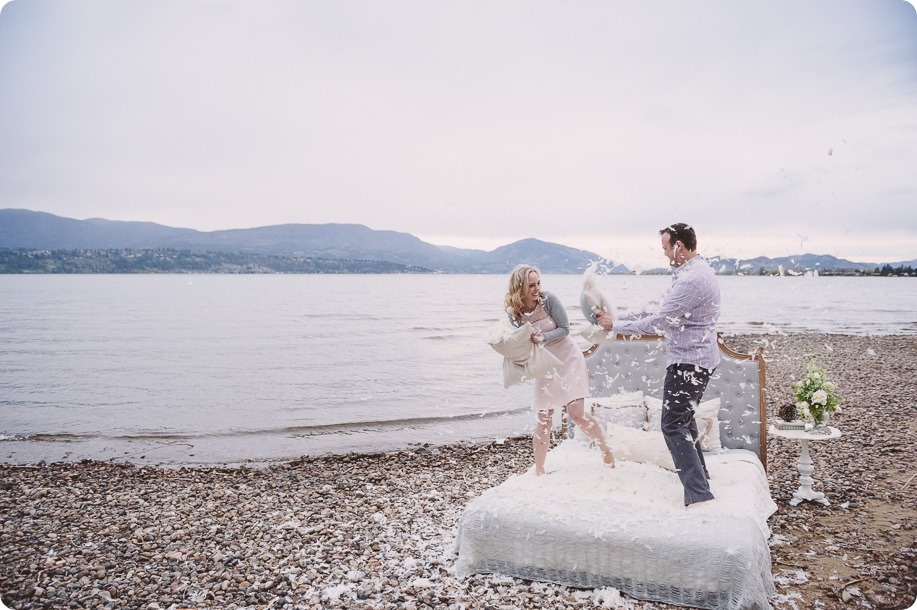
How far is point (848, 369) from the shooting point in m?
17.0

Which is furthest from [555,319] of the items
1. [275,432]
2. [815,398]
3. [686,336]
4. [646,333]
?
[275,432]

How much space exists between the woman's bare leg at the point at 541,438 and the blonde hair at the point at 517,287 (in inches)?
43.6

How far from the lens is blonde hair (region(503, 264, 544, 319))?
5.49 m

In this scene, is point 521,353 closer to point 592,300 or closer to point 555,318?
point 555,318

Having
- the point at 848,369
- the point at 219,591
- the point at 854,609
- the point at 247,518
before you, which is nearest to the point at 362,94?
the point at 247,518

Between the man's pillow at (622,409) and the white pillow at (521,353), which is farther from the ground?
the white pillow at (521,353)

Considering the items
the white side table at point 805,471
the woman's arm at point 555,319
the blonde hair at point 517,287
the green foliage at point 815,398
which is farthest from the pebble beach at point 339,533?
the blonde hair at point 517,287

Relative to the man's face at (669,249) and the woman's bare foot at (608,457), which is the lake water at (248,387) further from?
the woman's bare foot at (608,457)

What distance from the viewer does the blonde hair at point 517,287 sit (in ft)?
18.0

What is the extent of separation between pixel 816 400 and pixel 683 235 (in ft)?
9.61

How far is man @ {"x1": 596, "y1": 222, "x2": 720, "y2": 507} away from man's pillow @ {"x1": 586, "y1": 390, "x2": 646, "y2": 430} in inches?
74.6

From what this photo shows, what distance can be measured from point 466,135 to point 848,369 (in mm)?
13176

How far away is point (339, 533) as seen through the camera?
227 inches

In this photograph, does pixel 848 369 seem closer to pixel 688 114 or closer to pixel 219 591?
pixel 688 114
